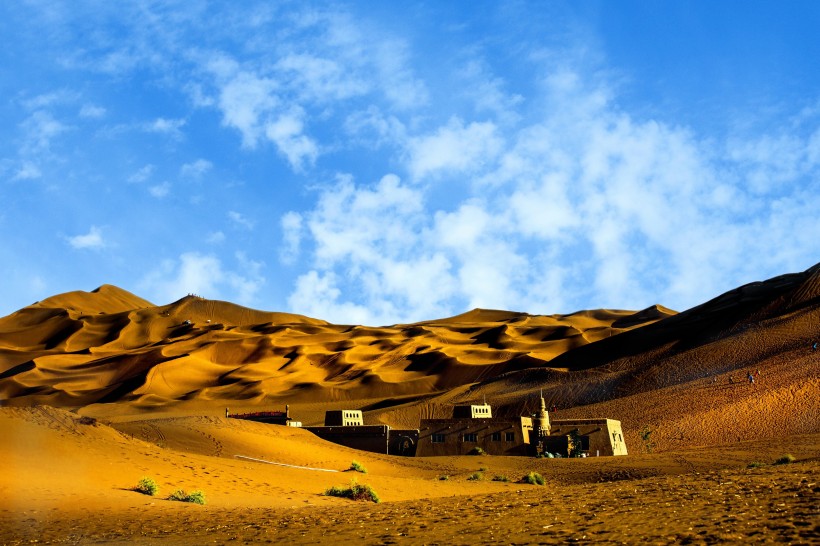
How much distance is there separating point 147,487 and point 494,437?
26.8 metres

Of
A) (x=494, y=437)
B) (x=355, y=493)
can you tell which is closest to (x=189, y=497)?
(x=355, y=493)

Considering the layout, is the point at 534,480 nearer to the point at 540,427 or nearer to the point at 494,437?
the point at 540,427

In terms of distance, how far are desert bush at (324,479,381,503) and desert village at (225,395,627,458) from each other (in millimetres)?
19905

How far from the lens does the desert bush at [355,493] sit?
1977cm

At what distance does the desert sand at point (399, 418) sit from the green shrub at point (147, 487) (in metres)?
0.56

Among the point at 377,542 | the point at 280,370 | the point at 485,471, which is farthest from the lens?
the point at 280,370

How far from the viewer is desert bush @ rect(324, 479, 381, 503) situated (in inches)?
778

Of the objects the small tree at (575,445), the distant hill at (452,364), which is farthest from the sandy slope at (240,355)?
the small tree at (575,445)

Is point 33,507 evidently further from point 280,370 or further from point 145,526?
point 280,370

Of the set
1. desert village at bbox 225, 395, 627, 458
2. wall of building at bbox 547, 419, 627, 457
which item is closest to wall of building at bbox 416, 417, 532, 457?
desert village at bbox 225, 395, 627, 458

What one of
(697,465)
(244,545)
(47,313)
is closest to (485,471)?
(697,465)

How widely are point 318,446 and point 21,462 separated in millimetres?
21080

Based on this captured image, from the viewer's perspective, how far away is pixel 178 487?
1888 cm

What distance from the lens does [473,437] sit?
140 feet
